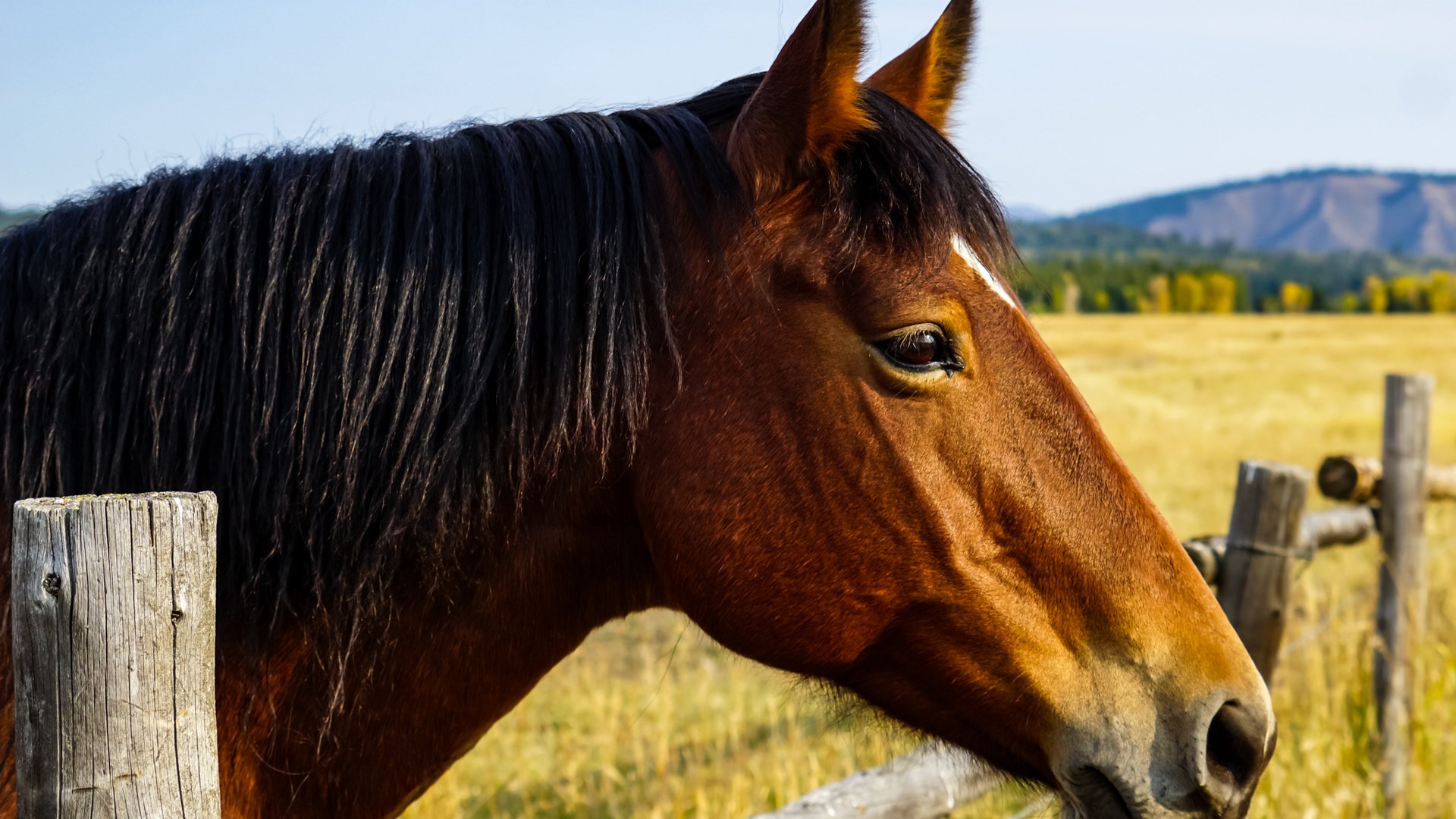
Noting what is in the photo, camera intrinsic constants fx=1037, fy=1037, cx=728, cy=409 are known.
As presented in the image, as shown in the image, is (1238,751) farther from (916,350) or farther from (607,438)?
(607,438)

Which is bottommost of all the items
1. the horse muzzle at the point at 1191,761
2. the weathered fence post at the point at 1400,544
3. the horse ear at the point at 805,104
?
the weathered fence post at the point at 1400,544

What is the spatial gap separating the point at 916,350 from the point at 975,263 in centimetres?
24

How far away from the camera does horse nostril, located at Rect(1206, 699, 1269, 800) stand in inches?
70.4

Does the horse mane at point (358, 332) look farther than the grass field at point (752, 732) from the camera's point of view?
No

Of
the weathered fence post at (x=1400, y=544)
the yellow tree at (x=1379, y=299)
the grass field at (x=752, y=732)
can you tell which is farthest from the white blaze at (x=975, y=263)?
the yellow tree at (x=1379, y=299)

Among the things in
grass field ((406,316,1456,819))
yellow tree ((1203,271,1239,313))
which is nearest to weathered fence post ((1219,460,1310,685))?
grass field ((406,316,1456,819))

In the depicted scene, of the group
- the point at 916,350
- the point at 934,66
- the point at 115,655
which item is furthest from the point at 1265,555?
the point at 115,655

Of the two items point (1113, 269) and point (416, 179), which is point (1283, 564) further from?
point (1113, 269)

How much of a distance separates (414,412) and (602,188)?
54cm

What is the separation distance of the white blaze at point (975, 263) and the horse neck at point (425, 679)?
2.55 ft

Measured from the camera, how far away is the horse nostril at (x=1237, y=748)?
1.79 m

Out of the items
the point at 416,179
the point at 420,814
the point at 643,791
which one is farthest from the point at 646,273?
the point at 643,791

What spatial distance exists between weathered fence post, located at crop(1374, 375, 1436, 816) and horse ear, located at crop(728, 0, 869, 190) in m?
4.30

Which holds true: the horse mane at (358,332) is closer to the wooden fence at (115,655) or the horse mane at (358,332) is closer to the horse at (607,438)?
the horse at (607,438)
